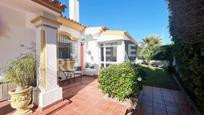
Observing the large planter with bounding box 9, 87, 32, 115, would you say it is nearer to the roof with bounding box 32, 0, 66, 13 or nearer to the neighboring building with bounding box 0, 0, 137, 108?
the neighboring building with bounding box 0, 0, 137, 108

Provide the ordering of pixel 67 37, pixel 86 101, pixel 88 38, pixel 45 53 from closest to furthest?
pixel 45 53 < pixel 86 101 < pixel 67 37 < pixel 88 38

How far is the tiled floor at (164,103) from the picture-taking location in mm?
5141

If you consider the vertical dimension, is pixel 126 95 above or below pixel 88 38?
below

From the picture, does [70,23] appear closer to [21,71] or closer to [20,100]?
[21,71]

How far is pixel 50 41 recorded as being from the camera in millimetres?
4973

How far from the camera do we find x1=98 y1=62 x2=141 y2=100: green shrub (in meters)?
5.12

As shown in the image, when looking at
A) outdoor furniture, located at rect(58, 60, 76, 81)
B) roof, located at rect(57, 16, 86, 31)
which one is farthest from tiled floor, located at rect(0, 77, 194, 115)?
roof, located at rect(57, 16, 86, 31)

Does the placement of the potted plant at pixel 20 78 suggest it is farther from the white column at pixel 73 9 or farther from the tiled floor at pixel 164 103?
the white column at pixel 73 9

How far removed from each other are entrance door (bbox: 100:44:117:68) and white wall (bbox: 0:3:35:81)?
6.11 meters

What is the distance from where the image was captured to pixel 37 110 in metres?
4.57

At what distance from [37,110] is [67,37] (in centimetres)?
675

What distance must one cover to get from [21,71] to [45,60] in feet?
2.90

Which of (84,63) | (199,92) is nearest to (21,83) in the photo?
(199,92)

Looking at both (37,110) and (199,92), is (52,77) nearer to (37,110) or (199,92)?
(37,110)
